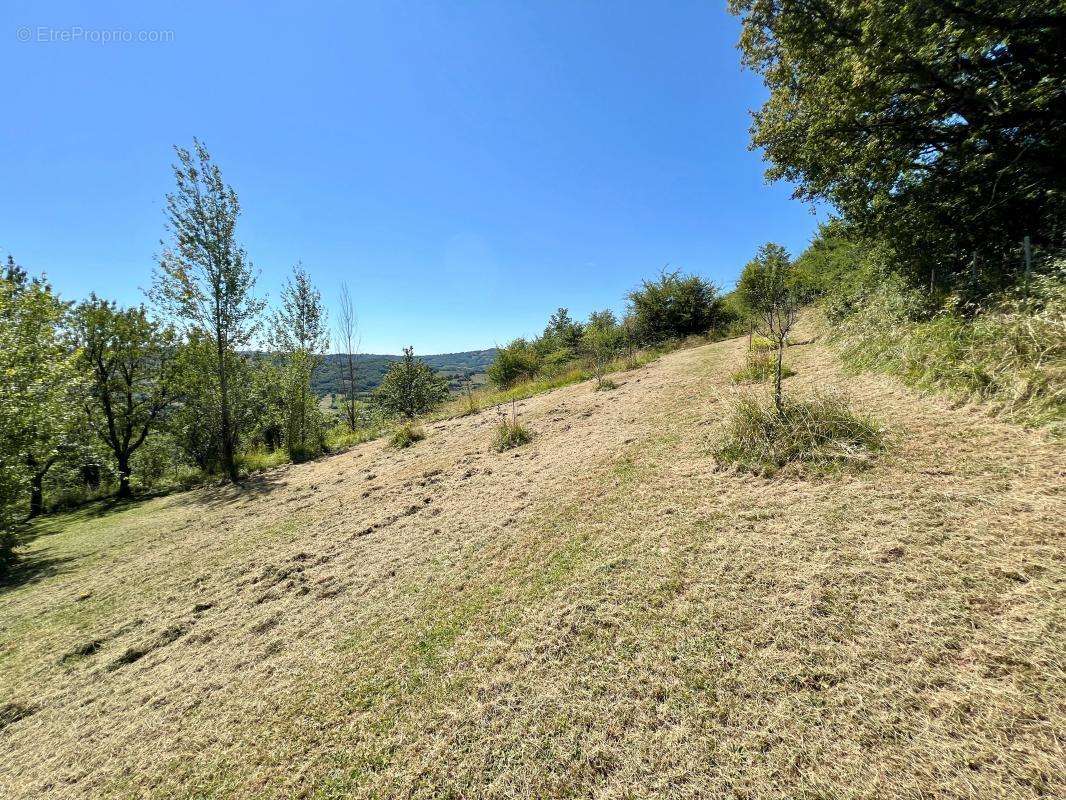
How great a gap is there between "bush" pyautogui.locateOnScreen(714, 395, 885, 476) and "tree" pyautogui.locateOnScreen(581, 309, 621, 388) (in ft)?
29.0

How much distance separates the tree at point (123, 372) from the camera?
12.9m

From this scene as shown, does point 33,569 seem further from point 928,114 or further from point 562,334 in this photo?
point 562,334

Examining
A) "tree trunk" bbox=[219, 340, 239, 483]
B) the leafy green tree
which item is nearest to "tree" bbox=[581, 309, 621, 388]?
the leafy green tree

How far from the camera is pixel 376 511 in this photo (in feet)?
15.3

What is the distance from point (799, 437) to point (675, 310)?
18.2 metres

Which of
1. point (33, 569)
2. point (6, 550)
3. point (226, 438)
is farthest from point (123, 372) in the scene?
point (33, 569)

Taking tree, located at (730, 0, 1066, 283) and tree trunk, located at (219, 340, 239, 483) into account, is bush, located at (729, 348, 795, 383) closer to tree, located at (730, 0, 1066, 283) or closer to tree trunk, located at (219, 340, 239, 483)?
tree, located at (730, 0, 1066, 283)

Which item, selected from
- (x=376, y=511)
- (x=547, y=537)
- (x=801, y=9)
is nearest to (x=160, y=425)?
(x=376, y=511)

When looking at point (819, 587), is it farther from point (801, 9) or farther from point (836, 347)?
point (801, 9)

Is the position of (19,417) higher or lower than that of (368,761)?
higher

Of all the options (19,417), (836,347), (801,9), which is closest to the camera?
(801,9)

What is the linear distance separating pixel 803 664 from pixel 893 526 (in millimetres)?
1259

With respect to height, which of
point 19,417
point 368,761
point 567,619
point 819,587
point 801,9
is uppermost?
point 801,9

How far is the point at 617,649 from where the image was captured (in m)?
1.86
